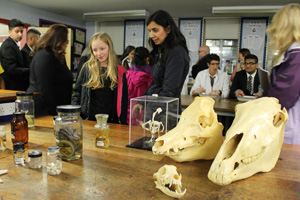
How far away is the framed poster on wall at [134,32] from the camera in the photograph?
7802 millimetres

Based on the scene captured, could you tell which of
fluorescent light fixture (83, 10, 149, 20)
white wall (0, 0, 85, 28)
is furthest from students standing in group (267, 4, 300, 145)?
white wall (0, 0, 85, 28)

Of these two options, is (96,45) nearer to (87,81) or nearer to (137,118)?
(87,81)

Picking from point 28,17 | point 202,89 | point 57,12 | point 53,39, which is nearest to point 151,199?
point 53,39

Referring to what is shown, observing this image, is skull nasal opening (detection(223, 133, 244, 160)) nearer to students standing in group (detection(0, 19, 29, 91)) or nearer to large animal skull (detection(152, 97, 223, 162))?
large animal skull (detection(152, 97, 223, 162))

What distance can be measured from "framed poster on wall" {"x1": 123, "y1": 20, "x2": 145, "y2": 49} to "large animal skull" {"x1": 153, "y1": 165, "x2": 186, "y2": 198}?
23.8ft

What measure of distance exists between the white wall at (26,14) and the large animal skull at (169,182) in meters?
6.53

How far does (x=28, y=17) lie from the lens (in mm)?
6582

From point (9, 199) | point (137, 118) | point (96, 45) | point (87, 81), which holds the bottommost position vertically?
point (9, 199)

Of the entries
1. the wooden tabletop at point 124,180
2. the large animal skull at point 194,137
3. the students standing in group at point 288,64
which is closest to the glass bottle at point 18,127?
the wooden tabletop at point 124,180

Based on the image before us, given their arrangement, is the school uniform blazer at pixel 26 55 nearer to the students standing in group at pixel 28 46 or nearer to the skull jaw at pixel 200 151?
the students standing in group at pixel 28 46

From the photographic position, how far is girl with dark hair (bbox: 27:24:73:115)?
7.36 ft

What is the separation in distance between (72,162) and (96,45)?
3.94 ft

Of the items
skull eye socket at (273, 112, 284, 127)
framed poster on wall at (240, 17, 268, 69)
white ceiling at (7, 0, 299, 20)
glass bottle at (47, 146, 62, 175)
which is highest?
white ceiling at (7, 0, 299, 20)

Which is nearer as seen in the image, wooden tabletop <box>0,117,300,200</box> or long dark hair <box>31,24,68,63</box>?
wooden tabletop <box>0,117,300,200</box>
